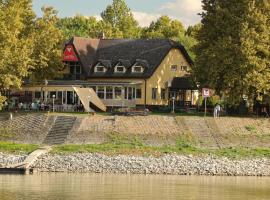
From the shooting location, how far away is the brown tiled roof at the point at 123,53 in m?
91.2

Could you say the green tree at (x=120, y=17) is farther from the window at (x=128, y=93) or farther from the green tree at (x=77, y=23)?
the window at (x=128, y=93)

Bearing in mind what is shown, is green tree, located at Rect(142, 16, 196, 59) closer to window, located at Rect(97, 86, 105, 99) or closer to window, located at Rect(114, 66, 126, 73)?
window, located at Rect(114, 66, 126, 73)

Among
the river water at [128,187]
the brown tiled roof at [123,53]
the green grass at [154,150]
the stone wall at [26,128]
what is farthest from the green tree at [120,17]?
the river water at [128,187]

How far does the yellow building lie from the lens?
90.0 metres

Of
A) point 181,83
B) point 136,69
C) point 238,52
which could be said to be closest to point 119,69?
point 136,69

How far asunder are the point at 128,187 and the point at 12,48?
99.0ft

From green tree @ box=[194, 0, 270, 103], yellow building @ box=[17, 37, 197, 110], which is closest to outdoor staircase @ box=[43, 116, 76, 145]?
green tree @ box=[194, 0, 270, 103]

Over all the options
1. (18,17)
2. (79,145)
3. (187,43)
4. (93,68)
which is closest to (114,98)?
(93,68)

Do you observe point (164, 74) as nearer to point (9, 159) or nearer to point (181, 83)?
point (181, 83)

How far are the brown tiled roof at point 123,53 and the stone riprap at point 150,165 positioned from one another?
29.4 m

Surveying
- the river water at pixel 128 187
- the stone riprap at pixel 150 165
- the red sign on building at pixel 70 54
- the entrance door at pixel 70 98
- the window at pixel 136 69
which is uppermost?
the red sign on building at pixel 70 54

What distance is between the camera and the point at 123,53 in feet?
310

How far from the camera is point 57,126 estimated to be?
70.2 metres

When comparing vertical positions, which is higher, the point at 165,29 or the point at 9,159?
the point at 165,29
